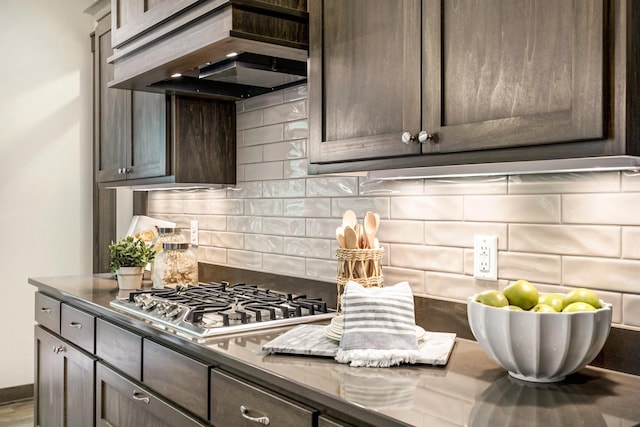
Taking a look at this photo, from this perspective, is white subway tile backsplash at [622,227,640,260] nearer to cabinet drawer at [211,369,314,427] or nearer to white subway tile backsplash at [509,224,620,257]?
white subway tile backsplash at [509,224,620,257]

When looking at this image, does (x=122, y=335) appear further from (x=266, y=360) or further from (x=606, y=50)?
(x=606, y=50)

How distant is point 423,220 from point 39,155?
123 inches

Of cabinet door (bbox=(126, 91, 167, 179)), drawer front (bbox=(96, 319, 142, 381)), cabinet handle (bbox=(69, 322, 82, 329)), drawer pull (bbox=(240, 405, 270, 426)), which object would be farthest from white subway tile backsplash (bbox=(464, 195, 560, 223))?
cabinet handle (bbox=(69, 322, 82, 329))

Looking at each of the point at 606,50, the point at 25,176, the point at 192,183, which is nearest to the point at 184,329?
the point at 192,183

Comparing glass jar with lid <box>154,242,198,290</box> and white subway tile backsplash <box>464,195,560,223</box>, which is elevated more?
white subway tile backsplash <box>464,195,560,223</box>

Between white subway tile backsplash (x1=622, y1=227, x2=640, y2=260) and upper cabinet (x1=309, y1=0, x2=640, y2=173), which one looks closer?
upper cabinet (x1=309, y1=0, x2=640, y2=173)

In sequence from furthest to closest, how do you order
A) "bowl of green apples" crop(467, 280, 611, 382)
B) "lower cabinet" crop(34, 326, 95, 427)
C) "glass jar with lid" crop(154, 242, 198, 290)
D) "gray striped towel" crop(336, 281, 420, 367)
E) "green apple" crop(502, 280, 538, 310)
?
"glass jar with lid" crop(154, 242, 198, 290) < "lower cabinet" crop(34, 326, 95, 427) < "gray striped towel" crop(336, 281, 420, 367) < "green apple" crop(502, 280, 538, 310) < "bowl of green apples" crop(467, 280, 611, 382)

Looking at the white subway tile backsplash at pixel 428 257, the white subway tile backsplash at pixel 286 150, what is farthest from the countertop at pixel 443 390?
the white subway tile backsplash at pixel 286 150

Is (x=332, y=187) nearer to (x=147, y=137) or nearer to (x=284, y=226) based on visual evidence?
(x=284, y=226)

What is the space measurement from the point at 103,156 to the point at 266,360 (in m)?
2.20

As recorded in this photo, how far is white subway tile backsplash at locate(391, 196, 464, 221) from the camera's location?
1761mm

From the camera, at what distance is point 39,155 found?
4016mm

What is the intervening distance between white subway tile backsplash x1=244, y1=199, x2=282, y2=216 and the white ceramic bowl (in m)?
1.37

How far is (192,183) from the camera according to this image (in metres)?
2.67
